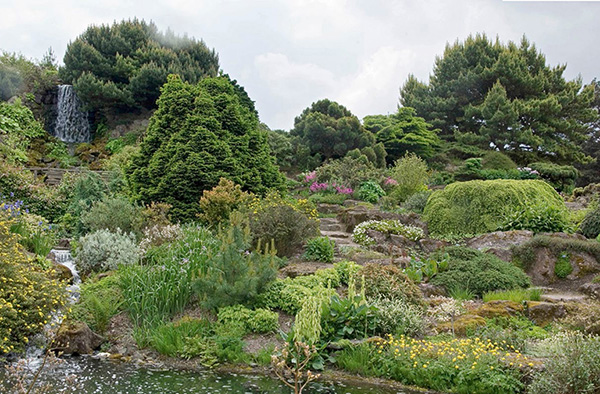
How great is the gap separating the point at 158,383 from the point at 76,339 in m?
1.57

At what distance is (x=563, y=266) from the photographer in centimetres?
935

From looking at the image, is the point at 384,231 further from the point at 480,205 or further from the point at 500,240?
the point at 480,205

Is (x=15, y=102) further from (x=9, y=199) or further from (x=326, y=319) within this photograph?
(x=326, y=319)

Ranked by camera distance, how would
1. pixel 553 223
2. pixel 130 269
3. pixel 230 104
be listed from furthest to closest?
pixel 230 104, pixel 553 223, pixel 130 269

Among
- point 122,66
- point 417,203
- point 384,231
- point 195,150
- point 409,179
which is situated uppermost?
point 122,66

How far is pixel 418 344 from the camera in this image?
5.92 m

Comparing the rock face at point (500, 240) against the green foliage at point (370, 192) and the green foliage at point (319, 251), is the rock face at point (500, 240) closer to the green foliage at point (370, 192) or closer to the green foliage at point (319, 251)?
the green foliage at point (319, 251)

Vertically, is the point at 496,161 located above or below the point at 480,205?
above

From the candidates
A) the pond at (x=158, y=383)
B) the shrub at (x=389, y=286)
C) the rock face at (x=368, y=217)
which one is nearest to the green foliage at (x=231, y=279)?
the pond at (x=158, y=383)

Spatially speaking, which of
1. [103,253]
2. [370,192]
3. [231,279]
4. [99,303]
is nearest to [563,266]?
[231,279]

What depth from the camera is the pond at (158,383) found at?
511 centimetres

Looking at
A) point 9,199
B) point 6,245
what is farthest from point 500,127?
point 6,245

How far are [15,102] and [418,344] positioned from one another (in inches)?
920

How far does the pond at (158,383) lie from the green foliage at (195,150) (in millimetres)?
5838
